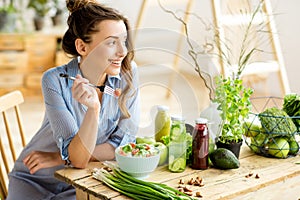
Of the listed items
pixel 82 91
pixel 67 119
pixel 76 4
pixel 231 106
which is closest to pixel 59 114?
pixel 67 119

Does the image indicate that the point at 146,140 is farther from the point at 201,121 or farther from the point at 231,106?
the point at 231,106

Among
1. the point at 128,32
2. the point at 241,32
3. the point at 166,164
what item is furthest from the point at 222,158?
the point at 241,32

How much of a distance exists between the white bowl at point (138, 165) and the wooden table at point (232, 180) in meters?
0.03

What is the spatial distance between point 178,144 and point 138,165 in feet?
0.57

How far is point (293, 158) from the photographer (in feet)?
5.78

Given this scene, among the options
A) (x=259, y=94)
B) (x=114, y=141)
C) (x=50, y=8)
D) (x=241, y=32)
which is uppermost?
(x=50, y=8)

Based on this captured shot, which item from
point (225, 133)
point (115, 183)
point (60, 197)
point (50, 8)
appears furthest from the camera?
point (50, 8)

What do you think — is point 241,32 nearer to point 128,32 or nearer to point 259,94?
point 259,94

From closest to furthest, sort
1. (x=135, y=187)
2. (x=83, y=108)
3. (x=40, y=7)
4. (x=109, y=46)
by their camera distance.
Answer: (x=135, y=187)
(x=109, y=46)
(x=83, y=108)
(x=40, y=7)

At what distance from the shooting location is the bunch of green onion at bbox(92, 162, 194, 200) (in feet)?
4.67

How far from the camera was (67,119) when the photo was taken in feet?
5.65

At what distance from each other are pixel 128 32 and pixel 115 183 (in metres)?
0.57

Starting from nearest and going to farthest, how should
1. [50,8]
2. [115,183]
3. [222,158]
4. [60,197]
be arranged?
1. [115,183]
2. [222,158]
3. [60,197]
4. [50,8]

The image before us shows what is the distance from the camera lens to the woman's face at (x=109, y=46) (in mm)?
1717
